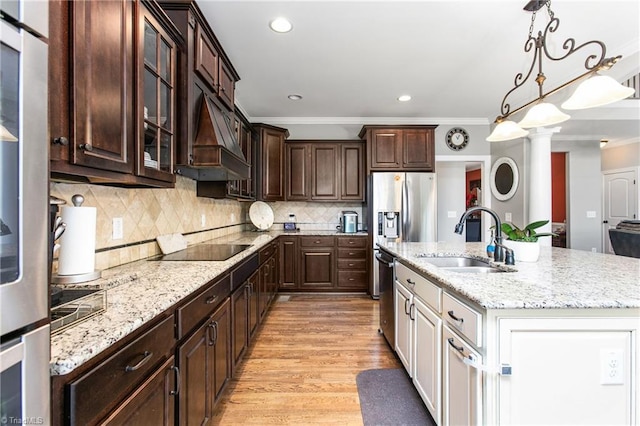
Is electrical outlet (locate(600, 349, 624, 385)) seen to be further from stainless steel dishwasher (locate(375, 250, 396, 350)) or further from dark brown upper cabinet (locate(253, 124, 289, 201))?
dark brown upper cabinet (locate(253, 124, 289, 201))

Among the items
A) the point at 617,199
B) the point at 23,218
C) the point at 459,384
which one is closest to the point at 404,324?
the point at 459,384

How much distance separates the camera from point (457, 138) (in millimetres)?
4738

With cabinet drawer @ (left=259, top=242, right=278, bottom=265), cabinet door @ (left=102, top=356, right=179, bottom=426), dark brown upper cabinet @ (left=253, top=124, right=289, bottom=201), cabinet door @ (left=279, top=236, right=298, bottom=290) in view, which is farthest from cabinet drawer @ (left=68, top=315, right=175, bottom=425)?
dark brown upper cabinet @ (left=253, top=124, right=289, bottom=201)

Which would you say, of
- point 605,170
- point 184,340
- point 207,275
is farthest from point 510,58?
point 605,170

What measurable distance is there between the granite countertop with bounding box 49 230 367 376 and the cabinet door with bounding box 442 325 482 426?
118 cm

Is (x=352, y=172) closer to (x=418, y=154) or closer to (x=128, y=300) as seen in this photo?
(x=418, y=154)

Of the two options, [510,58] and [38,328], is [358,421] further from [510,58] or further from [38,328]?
[510,58]

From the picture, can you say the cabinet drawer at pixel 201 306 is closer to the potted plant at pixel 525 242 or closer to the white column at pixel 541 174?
the potted plant at pixel 525 242

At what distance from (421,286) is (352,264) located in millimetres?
2535

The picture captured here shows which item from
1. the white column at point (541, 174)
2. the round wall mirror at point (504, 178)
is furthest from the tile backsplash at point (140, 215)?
the round wall mirror at point (504, 178)

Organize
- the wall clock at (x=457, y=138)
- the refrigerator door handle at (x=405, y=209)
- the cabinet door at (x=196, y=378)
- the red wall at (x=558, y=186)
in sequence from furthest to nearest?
the red wall at (x=558, y=186) < the wall clock at (x=457, y=138) < the refrigerator door handle at (x=405, y=209) < the cabinet door at (x=196, y=378)

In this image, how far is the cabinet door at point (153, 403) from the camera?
0.84 m

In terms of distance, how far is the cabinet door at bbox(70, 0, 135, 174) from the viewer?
3.30ft

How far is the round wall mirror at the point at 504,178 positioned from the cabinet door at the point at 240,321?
165 inches
